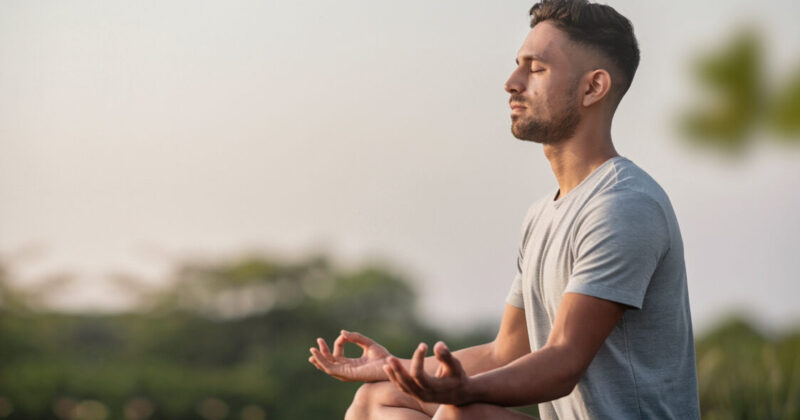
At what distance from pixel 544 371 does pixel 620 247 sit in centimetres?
28

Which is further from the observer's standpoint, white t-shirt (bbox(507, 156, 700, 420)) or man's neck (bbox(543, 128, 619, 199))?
man's neck (bbox(543, 128, 619, 199))

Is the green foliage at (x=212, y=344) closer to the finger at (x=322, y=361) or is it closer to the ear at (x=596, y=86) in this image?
the finger at (x=322, y=361)

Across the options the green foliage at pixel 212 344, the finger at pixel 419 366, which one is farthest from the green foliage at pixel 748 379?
the finger at pixel 419 366

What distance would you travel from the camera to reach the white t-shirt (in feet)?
5.64

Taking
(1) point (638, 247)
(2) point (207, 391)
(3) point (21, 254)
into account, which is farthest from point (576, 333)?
(3) point (21, 254)

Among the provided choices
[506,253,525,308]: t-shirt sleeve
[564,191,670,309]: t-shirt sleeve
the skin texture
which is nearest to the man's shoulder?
[564,191,670,309]: t-shirt sleeve

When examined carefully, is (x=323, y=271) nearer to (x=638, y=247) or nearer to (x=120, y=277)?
(x=120, y=277)

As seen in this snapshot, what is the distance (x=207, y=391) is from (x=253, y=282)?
3.20ft

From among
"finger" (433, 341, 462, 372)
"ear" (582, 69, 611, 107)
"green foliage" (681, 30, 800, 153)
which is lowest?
"finger" (433, 341, 462, 372)

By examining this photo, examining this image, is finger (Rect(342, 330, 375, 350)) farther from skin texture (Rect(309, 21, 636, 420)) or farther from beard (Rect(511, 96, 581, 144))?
beard (Rect(511, 96, 581, 144))

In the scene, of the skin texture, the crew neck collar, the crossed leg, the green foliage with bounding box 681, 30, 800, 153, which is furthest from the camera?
the green foliage with bounding box 681, 30, 800, 153

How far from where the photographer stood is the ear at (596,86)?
6.51 feet

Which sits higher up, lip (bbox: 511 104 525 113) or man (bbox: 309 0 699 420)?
lip (bbox: 511 104 525 113)

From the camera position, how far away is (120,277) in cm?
710
